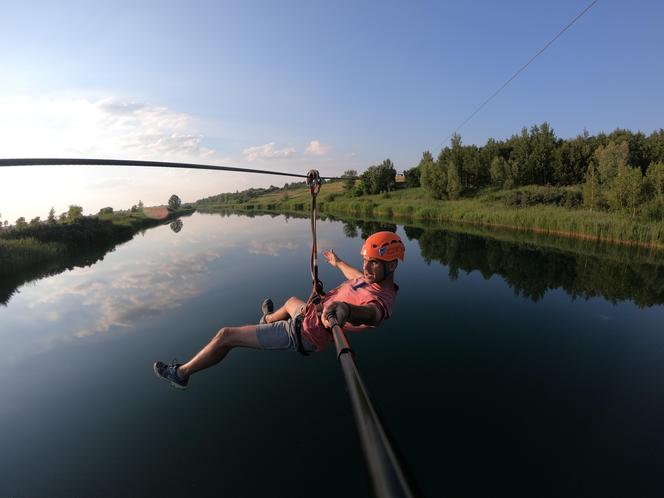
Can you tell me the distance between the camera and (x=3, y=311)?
45.1 ft

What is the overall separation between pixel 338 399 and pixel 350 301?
4557mm

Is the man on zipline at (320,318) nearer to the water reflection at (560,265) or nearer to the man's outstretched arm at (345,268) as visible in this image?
the man's outstretched arm at (345,268)

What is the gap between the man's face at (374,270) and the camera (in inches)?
131

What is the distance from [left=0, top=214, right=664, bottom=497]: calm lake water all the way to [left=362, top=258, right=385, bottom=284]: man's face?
1.58 m

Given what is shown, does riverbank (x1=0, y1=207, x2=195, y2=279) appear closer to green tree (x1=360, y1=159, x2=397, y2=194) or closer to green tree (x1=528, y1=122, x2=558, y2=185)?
green tree (x1=360, y1=159, x2=397, y2=194)

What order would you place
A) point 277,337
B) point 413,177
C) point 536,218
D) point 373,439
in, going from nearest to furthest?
point 373,439 → point 277,337 → point 536,218 → point 413,177

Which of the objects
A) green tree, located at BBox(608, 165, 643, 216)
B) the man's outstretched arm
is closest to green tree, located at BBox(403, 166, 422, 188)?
green tree, located at BBox(608, 165, 643, 216)

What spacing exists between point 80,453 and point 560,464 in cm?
821

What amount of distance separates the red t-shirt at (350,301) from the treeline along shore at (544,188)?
48.8ft

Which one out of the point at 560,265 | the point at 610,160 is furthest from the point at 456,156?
the point at 560,265

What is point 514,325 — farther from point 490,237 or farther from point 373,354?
point 490,237

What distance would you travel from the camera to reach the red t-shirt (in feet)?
10.3

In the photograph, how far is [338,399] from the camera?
22.9 ft

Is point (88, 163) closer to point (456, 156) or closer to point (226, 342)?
point (226, 342)
